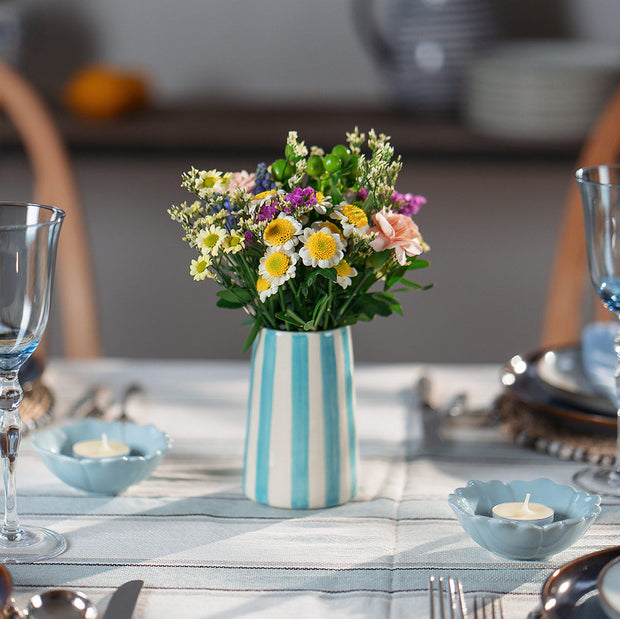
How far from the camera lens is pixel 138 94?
6.00 feet

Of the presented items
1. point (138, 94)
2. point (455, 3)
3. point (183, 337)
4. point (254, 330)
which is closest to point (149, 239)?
point (183, 337)

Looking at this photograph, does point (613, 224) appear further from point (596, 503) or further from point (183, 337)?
point (183, 337)

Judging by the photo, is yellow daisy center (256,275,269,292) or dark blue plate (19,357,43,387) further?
dark blue plate (19,357,43,387)

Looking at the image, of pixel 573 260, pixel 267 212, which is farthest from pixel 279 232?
pixel 573 260

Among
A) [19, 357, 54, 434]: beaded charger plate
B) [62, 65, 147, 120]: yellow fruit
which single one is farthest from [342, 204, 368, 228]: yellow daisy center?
[62, 65, 147, 120]: yellow fruit

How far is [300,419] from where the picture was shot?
0.75m

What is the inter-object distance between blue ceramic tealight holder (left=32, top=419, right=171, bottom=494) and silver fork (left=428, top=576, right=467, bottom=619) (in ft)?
0.90

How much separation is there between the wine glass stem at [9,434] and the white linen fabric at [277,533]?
0.04m

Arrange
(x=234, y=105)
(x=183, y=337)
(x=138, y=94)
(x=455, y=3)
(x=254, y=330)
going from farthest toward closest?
(x=183, y=337)
(x=234, y=105)
(x=138, y=94)
(x=455, y=3)
(x=254, y=330)

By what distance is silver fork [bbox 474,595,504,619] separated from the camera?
0.58 m

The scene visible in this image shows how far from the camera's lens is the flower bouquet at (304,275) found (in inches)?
26.7

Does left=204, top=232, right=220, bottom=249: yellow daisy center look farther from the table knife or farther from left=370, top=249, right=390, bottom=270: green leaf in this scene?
the table knife

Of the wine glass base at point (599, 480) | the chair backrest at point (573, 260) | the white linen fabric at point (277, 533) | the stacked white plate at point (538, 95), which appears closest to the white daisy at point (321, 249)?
the white linen fabric at point (277, 533)

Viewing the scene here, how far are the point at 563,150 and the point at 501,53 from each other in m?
0.24
